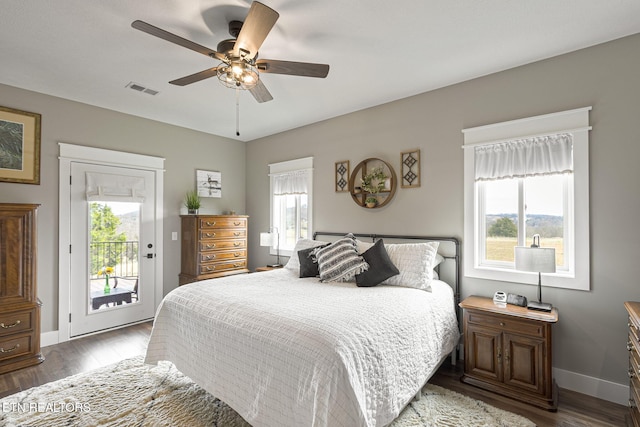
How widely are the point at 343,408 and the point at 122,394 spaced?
198cm

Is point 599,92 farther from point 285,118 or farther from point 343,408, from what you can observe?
point 285,118

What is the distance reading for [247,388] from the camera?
1.92 metres

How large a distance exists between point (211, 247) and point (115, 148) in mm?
1767

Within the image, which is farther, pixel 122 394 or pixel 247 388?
pixel 122 394

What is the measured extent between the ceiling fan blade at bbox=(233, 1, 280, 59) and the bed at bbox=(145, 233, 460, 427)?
171 centimetres

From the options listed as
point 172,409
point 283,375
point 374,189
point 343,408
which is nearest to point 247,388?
point 283,375

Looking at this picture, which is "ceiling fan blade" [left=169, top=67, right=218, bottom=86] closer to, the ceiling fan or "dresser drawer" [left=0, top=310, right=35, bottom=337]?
the ceiling fan

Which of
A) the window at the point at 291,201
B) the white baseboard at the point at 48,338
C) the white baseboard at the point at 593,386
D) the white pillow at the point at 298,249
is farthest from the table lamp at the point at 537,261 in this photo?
the white baseboard at the point at 48,338

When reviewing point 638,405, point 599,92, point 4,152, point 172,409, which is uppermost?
point 599,92

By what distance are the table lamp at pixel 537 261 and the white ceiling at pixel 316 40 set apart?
1619 millimetres

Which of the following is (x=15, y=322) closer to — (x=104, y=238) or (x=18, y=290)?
(x=18, y=290)

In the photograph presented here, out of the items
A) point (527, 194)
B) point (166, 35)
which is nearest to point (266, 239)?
point (166, 35)

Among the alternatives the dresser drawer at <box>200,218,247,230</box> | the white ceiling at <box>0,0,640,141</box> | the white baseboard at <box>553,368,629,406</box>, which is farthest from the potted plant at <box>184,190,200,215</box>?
the white baseboard at <box>553,368,629,406</box>

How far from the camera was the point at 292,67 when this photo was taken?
87.3 inches
